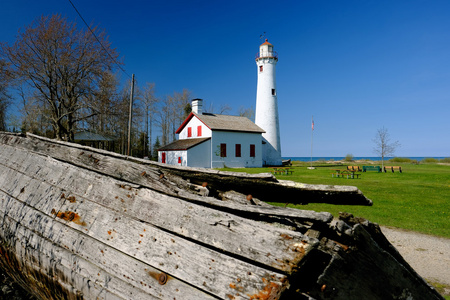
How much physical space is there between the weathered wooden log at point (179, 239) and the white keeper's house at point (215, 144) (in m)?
30.1

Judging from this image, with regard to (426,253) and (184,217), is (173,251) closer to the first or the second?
(184,217)

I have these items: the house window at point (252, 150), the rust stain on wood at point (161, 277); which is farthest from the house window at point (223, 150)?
the rust stain on wood at point (161, 277)

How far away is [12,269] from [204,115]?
36.1 m

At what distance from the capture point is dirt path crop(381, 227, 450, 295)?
495 cm

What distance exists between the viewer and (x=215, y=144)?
3481cm

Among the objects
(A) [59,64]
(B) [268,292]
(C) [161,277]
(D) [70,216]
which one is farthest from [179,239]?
(A) [59,64]

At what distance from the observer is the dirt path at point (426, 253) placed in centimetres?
495

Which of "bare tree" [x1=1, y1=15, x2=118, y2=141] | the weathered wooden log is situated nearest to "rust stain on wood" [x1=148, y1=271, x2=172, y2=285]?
the weathered wooden log

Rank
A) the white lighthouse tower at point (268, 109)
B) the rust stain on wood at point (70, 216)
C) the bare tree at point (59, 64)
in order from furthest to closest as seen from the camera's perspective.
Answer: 1. the white lighthouse tower at point (268, 109)
2. the bare tree at point (59, 64)
3. the rust stain on wood at point (70, 216)

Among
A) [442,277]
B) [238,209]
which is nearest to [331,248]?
[238,209]

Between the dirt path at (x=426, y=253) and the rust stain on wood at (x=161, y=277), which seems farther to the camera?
the dirt path at (x=426, y=253)

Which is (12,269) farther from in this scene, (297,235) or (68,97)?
(68,97)

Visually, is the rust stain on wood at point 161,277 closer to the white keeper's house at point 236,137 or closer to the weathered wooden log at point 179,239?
the weathered wooden log at point 179,239

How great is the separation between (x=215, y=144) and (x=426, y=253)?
2955 cm
